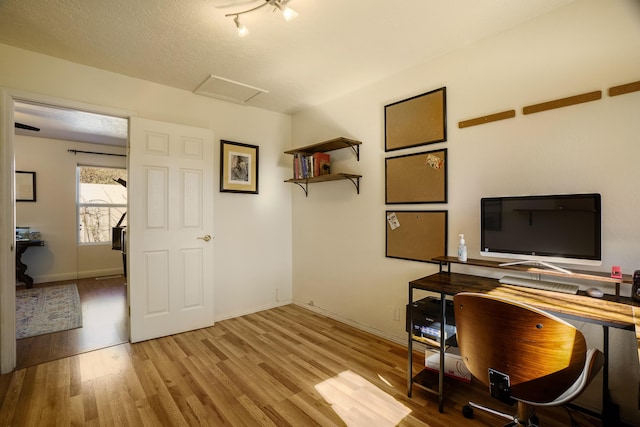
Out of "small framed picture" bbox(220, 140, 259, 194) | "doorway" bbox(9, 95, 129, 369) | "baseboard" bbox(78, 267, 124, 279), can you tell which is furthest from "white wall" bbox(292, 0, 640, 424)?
"baseboard" bbox(78, 267, 124, 279)

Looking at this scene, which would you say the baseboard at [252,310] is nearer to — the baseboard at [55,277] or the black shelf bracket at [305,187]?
the black shelf bracket at [305,187]

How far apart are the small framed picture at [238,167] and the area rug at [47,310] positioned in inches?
88.3

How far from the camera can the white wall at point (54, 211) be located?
518 centimetres

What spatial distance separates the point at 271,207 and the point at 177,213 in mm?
1157

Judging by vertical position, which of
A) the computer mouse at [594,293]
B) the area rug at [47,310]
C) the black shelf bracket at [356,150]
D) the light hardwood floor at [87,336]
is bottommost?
the light hardwood floor at [87,336]

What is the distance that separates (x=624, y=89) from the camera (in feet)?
5.65

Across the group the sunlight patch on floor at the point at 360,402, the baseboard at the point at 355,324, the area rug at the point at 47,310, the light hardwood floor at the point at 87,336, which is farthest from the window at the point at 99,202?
the sunlight patch on floor at the point at 360,402

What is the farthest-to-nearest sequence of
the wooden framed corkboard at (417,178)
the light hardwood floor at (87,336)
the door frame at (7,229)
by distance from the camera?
the light hardwood floor at (87,336) < the wooden framed corkboard at (417,178) < the door frame at (7,229)

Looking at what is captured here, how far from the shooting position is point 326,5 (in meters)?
1.91

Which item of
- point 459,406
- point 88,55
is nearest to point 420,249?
point 459,406

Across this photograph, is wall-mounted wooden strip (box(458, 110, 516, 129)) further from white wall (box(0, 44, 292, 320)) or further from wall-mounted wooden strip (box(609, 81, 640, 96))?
white wall (box(0, 44, 292, 320))

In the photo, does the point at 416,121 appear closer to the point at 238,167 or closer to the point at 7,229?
the point at 238,167

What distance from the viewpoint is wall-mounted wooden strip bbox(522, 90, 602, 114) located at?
71.5 inches

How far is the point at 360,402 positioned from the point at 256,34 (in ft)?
8.69
